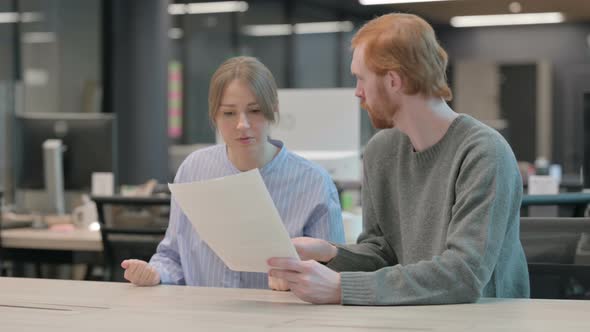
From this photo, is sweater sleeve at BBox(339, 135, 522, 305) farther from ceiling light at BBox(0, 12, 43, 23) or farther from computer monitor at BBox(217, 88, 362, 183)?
ceiling light at BBox(0, 12, 43, 23)

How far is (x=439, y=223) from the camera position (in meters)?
2.19

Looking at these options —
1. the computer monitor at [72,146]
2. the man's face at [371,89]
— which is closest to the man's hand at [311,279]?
the man's face at [371,89]

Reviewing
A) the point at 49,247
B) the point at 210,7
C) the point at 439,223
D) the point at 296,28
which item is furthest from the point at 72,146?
the point at 296,28

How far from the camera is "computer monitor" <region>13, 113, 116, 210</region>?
5.63 m

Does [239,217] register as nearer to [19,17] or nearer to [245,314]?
[245,314]

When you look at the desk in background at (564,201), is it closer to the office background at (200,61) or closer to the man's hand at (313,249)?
the man's hand at (313,249)

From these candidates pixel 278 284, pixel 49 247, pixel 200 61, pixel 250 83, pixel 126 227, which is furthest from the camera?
pixel 200 61

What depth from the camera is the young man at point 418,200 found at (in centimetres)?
199

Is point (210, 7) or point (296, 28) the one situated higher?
point (210, 7)

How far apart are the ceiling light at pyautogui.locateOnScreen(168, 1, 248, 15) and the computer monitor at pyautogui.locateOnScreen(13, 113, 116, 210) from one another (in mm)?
6939

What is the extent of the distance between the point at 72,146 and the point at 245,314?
3973 millimetres

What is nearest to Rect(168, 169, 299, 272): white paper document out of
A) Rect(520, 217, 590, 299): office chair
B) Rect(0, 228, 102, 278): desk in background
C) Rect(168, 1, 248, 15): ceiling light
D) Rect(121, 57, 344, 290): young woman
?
Rect(121, 57, 344, 290): young woman

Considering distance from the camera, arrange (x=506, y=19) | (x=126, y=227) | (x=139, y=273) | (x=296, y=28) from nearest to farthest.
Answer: (x=139, y=273) → (x=126, y=227) → (x=296, y=28) → (x=506, y=19)

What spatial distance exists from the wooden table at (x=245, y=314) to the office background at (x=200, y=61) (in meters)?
6.74
